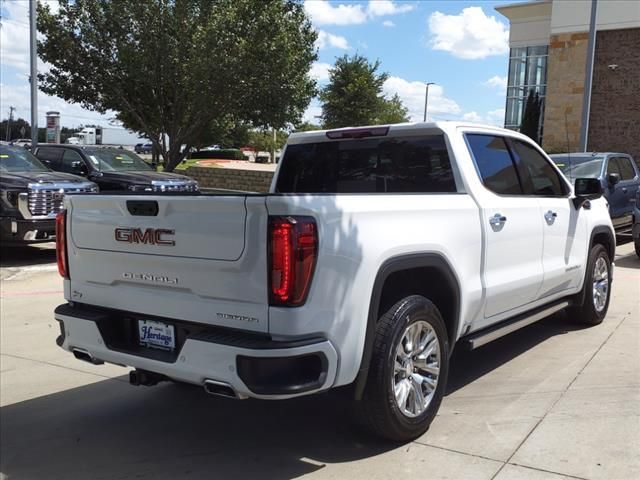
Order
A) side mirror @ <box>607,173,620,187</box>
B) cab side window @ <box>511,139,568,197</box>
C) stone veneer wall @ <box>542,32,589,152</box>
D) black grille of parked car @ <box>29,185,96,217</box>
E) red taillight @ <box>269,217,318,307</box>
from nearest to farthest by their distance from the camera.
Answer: red taillight @ <box>269,217,318,307</box> → cab side window @ <box>511,139,568,197</box> → black grille of parked car @ <box>29,185,96,217</box> → side mirror @ <box>607,173,620,187</box> → stone veneer wall @ <box>542,32,589,152</box>

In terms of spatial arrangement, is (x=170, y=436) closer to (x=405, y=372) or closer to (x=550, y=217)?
(x=405, y=372)

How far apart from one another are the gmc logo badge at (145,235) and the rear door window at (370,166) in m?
1.89

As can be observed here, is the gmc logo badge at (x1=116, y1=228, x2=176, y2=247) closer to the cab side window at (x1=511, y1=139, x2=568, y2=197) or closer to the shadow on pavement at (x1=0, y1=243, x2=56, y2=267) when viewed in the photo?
the cab side window at (x1=511, y1=139, x2=568, y2=197)

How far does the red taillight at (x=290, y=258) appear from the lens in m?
3.07

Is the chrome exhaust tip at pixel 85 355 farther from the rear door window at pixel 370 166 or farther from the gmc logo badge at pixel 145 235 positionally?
the rear door window at pixel 370 166

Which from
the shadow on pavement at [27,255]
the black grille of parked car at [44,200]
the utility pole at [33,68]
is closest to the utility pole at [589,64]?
the black grille of parked car at [44,200]

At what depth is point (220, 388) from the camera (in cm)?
322

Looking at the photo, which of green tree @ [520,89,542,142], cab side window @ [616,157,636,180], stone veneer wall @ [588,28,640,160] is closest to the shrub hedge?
green tree @ [520,89,542,142]

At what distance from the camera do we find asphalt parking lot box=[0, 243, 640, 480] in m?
3.59

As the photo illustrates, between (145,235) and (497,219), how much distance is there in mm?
2407

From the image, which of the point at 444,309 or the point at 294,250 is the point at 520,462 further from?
the point at 294,250

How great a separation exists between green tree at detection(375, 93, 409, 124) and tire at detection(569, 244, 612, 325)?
34.0 meters

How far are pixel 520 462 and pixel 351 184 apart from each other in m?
2.39

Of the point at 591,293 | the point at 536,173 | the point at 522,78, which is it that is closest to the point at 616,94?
the point at 522,78
